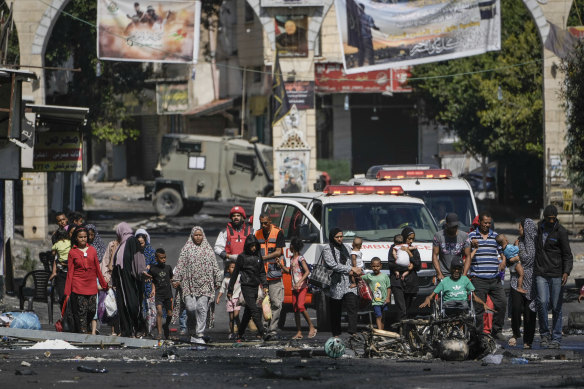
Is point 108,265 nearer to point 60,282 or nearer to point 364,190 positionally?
point 60,282

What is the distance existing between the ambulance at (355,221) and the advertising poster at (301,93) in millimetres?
12614

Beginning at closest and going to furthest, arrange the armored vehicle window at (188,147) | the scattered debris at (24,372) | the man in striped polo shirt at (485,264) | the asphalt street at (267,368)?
the asphalt street at (267,368), the scattered debris at (24,372), the man in striped polo shirt at (485,264), the armored vehicle window at (188,147)

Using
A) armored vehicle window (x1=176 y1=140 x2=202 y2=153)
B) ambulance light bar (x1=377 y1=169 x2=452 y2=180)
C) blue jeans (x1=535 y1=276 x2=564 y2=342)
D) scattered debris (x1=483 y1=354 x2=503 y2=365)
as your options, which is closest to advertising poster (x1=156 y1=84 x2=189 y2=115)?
armored vehicle window (x1=176 y1=140 x2=202 y2=153)

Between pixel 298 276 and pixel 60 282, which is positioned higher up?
pixel 298 276

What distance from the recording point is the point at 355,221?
17.6 meters

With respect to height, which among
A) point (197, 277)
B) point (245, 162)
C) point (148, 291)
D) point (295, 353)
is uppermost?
point (245, 162)

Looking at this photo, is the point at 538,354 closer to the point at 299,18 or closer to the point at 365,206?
the point at 365,206

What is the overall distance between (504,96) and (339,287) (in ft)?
76.6

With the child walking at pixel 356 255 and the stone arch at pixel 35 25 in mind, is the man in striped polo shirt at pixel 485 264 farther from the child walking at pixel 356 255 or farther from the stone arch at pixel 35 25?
the stone arch at pixel 35 25

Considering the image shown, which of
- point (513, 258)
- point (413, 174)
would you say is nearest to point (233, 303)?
point (513, 258)

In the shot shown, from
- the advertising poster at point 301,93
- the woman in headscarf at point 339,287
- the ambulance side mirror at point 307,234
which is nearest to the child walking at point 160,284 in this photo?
the woman in headscarf at point 339,287

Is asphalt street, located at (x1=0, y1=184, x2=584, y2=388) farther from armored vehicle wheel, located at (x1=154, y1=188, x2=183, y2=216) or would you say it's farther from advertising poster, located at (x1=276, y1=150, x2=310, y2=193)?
armored vehicle wheel, located at (x1=154, y1=188, x2=183, y2=216)

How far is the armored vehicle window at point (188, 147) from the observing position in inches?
1550

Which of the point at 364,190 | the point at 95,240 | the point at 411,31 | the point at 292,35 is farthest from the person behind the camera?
the point at 292,35
